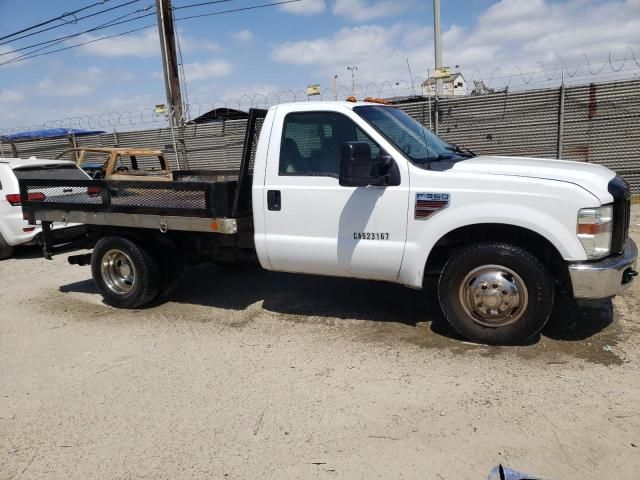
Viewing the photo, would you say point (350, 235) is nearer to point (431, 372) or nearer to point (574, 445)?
point (431, 372)

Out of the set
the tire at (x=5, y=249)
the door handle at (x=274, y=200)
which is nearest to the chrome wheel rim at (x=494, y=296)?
the door handle at (x=274, y=200)

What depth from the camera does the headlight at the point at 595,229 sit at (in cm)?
379

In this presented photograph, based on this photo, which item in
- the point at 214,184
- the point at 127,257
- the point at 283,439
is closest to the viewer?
the point at 283,439

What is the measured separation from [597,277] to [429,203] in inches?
51.9

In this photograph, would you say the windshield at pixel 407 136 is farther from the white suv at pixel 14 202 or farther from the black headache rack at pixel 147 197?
the white suv at pixel 14 202

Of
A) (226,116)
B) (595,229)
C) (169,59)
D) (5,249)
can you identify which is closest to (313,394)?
(595,229)

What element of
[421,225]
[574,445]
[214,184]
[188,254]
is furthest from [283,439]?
[188,254]

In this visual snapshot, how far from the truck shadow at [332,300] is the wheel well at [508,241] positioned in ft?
1.58

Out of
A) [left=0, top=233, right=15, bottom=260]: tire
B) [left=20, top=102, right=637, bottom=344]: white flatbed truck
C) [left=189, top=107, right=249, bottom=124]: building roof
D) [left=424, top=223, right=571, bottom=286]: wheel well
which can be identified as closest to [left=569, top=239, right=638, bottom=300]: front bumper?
[left=20, top=102, right=637, bottom=344]: white flatbed truck

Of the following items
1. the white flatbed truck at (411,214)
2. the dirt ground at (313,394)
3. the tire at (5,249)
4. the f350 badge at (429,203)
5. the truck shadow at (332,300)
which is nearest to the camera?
the dirt ground at (313,394)

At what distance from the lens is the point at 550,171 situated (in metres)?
4.04

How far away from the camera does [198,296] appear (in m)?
6.23

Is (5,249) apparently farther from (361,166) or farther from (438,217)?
(438,217)

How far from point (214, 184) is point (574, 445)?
3.49m
